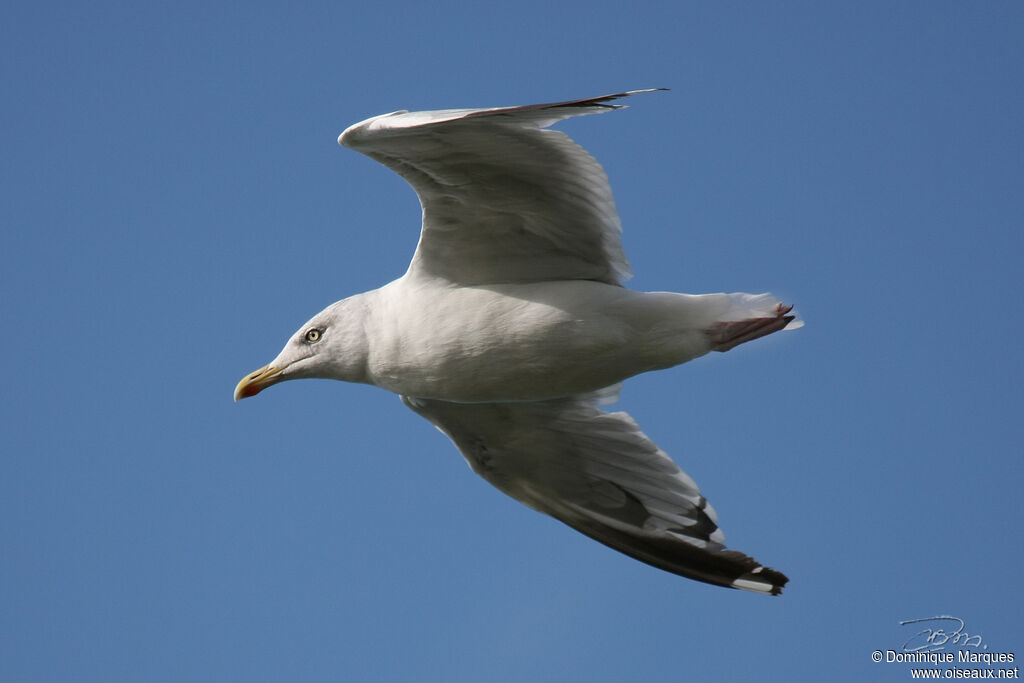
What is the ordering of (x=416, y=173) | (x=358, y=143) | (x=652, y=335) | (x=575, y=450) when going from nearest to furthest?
(x=358, y=143) < (x=416, y=173) < (x=652, y=335) < (x=575, y=450)

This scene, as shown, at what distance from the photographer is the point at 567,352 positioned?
6.84 meters

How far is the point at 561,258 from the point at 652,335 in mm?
667

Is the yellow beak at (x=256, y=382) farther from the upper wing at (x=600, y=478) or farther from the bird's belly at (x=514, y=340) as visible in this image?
the upper wing at (x=600, y=478)

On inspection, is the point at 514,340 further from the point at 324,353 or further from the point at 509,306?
the point at 324,353

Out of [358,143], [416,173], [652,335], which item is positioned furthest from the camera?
[652,335]

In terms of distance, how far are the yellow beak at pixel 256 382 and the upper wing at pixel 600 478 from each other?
1.14m

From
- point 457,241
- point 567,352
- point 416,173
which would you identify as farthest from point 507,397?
point 416,173

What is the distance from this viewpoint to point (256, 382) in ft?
24.6

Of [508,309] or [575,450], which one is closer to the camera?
[508,309]

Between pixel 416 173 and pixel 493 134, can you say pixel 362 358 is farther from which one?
pixel 493 134

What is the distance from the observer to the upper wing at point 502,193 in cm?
580

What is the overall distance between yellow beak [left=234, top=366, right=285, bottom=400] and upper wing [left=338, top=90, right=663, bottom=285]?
3.74ft

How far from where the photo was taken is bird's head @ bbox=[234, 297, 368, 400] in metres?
7.13

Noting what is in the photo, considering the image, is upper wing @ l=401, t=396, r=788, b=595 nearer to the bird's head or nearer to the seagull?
the seagull
